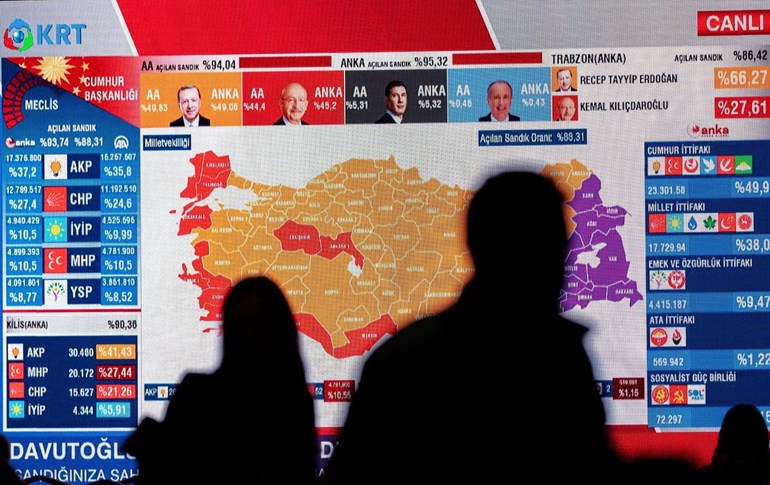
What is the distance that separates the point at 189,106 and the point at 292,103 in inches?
16.2

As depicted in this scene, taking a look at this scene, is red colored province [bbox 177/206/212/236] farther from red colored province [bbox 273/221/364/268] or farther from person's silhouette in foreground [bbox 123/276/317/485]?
person's silhouette in foreground [bbox 123/276/317/485]

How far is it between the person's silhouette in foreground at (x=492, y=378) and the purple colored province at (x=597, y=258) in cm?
229

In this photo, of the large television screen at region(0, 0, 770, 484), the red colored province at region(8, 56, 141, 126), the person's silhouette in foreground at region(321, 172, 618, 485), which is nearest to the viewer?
the person's silhouette in foreground at region(321, 172, 618, 485)

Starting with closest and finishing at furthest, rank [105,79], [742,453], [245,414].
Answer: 1. [245,414]
2. [742,453]
3. [105,79]

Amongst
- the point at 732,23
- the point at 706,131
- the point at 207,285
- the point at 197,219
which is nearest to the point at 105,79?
the point at 197,219

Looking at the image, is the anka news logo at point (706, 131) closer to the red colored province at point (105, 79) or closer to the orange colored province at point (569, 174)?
the orange colored province at point (569, 174)

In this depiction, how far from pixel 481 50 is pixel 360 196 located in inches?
29.2

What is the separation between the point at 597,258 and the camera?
3.55 metres

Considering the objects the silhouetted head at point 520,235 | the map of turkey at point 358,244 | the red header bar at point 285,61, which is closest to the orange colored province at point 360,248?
the map of turkey at point 358,244

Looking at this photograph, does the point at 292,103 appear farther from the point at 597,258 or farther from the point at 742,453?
the point at 742,453

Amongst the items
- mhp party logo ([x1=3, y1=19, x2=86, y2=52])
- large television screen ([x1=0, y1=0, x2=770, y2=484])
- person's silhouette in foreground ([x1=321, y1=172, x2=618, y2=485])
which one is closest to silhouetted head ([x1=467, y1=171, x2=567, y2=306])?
person's silhouette in foreground ([x1=321, y1=172, x2=618, y2=485])

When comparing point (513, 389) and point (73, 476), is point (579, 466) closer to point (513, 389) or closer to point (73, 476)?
point (513, 389)

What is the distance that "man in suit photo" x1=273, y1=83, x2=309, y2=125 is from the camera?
3602mm

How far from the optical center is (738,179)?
3.53 metres
